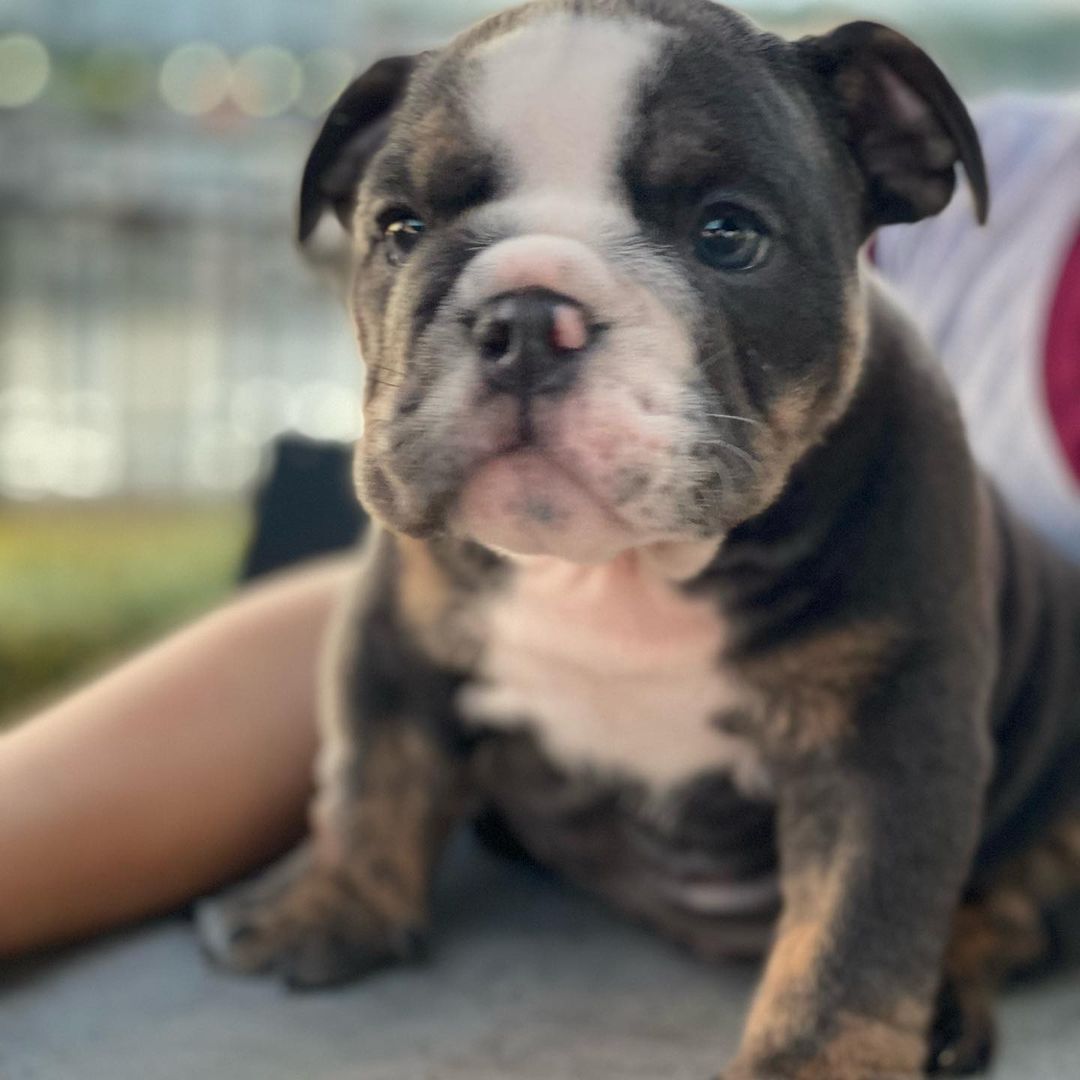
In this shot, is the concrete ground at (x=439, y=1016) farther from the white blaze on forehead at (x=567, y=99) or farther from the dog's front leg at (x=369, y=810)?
the white blaze on forehead at (x=567, y=99)

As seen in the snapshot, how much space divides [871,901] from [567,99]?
0.62 m

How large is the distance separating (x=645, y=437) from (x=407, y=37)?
3099 millimetres

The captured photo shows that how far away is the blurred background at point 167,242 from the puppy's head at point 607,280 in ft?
8.33

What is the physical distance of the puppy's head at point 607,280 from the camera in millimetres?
955

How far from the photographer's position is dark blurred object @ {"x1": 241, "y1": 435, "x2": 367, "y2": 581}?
7.04 ft

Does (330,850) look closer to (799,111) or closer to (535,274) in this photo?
(535,274)

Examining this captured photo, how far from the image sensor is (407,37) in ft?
12.4

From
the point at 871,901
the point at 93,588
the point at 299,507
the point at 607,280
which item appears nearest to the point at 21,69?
the point at 93,588

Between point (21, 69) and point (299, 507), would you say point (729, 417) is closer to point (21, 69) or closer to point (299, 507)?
point (299, 507)

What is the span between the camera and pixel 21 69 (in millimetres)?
4031

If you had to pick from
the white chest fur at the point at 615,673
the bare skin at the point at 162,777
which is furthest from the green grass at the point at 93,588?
the white chest fur at the point at 615,673

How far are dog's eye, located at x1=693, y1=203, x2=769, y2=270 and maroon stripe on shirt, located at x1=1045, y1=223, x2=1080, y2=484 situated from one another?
786 mm

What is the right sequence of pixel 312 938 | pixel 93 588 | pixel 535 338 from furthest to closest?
1. pixel 93 588
2. pixel 312 938
3. pixel 535 338

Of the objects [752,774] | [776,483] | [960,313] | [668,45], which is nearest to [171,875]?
[752,774]
